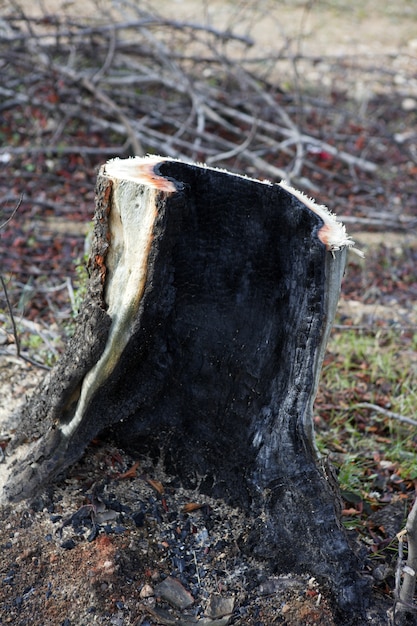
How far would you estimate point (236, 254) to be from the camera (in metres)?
2.08

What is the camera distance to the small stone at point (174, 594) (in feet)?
6.50

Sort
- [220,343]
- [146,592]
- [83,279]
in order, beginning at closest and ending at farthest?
1. [146,592]
2. [220,343]
3. [83,279]

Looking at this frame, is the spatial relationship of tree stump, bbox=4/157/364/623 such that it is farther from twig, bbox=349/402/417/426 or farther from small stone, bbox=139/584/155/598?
twig, bbox=349/402/417/426

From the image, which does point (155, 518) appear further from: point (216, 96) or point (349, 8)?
point (349, 8)

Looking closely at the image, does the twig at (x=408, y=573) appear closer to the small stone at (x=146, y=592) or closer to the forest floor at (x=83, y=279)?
the forest floor at (x=83, y=279)

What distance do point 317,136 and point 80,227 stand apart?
2.95 m

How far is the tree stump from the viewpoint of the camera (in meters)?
1.94

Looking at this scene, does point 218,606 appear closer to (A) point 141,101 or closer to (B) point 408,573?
(B) point 408,573

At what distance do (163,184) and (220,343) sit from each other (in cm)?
59

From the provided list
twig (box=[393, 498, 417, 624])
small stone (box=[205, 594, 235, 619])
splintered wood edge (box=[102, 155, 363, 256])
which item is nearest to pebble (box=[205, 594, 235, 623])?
small stone (box=[205, 594, 235, 619])

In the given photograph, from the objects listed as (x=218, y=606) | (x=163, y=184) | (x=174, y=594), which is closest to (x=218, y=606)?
(x=218, y=606)

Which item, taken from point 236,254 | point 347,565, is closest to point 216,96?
point 236,254

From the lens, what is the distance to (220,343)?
7.13ft

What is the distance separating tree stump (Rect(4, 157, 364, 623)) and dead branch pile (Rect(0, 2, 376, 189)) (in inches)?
149
